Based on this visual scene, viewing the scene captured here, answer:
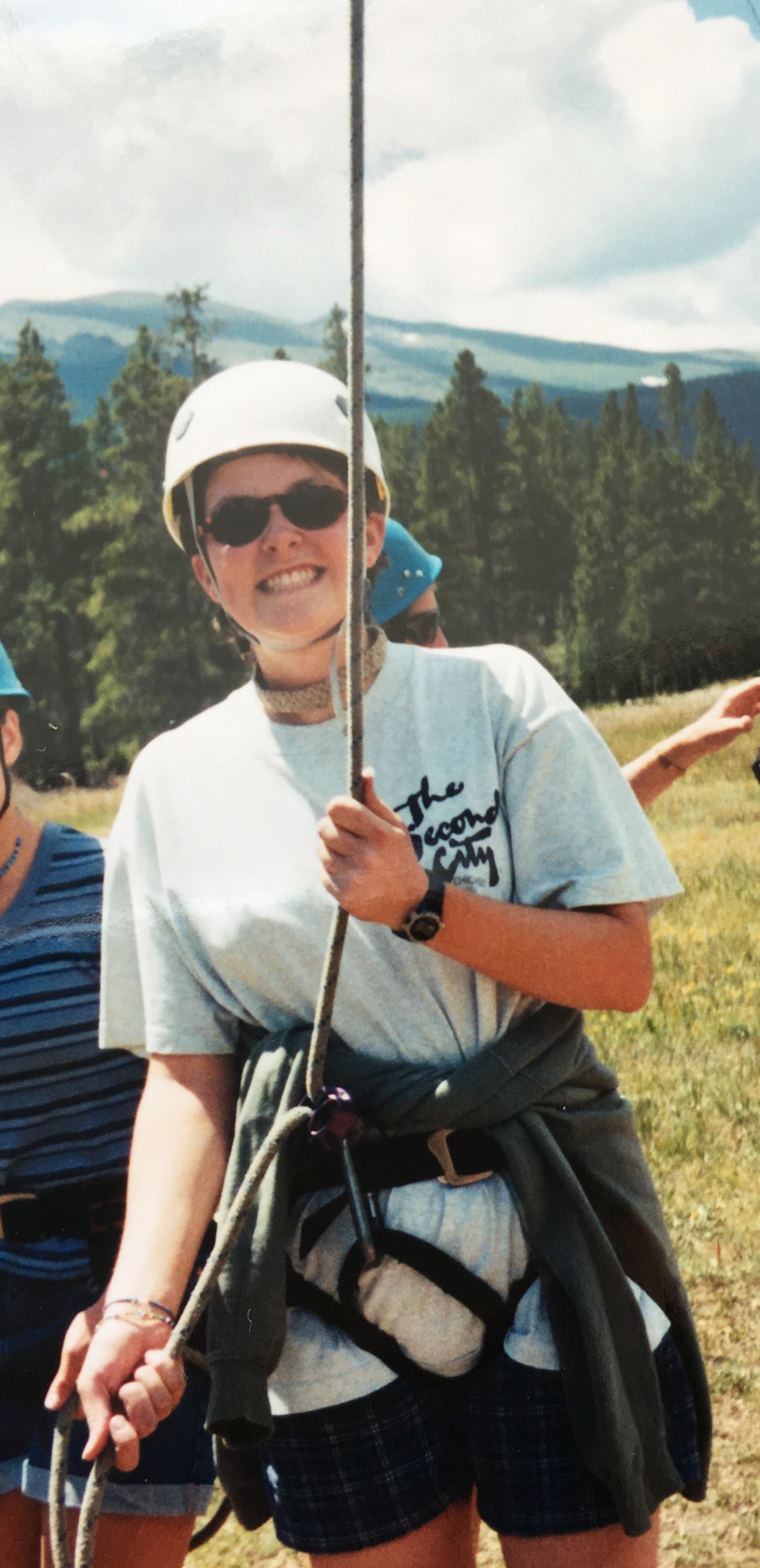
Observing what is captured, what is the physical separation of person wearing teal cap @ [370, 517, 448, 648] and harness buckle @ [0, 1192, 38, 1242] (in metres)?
1.00

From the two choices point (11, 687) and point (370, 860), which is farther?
point (11, 687)

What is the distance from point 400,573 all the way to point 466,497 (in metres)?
0.22

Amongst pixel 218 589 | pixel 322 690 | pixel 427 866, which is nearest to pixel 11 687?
pixel 218 589

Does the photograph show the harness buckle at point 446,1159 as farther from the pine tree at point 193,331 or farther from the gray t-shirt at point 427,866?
the pine tree at point 193,331

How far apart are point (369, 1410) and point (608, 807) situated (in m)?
0.77

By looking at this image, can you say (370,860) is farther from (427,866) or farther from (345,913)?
(427,866)

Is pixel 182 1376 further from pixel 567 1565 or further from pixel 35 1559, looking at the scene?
pixel 35 1559

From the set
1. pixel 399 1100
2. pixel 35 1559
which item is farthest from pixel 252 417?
pixel 35 1559

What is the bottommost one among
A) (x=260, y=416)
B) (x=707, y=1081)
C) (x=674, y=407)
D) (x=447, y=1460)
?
(x=707, y=1081)

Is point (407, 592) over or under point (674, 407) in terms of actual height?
under

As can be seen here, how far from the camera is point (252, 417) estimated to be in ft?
5.31

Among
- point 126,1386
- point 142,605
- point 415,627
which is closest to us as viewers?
point 126,1386

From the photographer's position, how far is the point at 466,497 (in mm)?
2234

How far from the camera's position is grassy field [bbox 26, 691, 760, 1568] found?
2895mm
